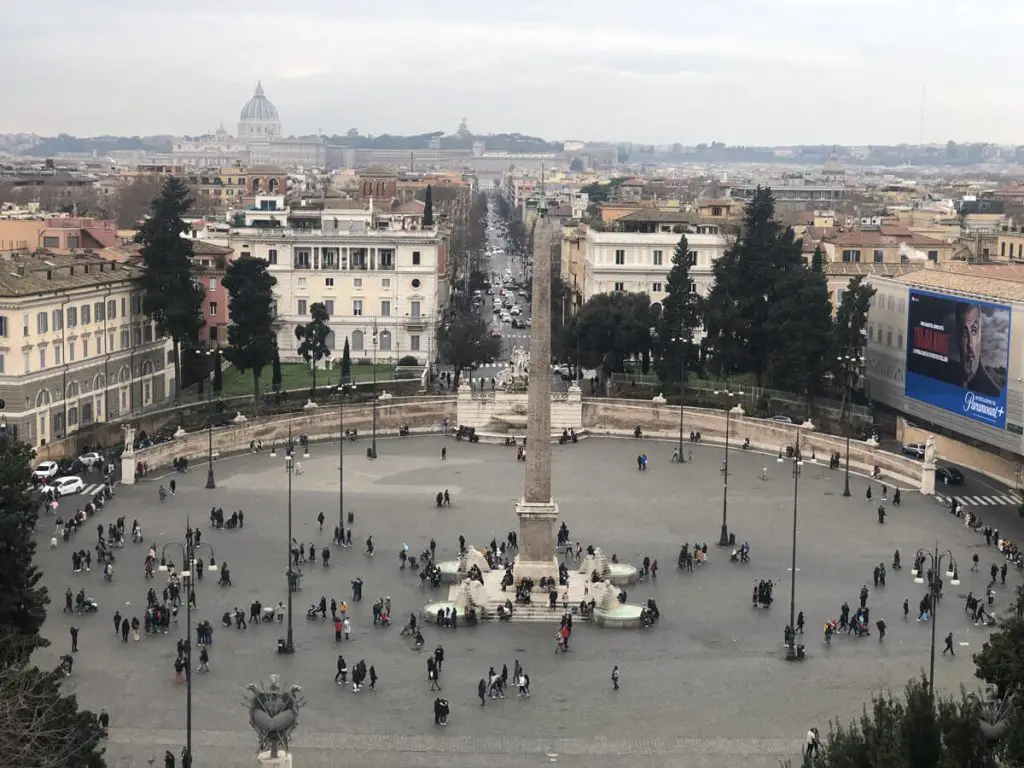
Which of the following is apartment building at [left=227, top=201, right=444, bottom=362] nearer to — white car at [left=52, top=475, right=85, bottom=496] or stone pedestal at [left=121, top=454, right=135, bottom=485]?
stone pedestal at [left=121, top=454, right=135, bottom=485]

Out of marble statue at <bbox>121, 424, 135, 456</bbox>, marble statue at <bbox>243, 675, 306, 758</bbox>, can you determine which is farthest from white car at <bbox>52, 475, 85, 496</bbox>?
marble statue at <bbox>243, 675, 306, 758</bbox>

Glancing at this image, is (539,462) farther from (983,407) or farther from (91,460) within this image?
(983,407)

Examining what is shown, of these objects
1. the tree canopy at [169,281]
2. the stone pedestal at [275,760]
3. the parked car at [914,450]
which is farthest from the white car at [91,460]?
the stone pedestal at [275,760]

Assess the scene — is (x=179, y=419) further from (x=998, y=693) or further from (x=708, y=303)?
(x=998, y=693)

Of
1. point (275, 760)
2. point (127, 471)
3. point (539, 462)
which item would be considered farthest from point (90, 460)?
point (275, 760)

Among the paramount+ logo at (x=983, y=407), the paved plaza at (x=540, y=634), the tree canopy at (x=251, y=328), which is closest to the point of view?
the paved plaza at (x=540, y=634)

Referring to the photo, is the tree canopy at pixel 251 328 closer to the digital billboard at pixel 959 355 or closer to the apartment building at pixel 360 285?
the apartment building at pixel 360 285
